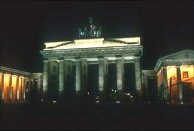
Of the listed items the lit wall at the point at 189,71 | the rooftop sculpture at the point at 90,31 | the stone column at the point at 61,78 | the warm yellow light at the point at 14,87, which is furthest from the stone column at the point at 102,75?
the warm yellow light at the point at 14,87

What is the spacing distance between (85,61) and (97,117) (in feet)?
122

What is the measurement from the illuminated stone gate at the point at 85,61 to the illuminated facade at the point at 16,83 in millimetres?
6814

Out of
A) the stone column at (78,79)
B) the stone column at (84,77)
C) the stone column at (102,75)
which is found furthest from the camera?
the stone column at (84,77)

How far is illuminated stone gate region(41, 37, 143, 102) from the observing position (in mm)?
64188

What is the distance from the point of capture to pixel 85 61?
221 feet

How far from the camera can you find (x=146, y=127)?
27.1 meters

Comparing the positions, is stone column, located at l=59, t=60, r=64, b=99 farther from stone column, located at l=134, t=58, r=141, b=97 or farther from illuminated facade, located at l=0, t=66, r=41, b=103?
stone column, located at l=134, t=58, r=141, b=97

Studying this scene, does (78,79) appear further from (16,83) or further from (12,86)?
(12,86)

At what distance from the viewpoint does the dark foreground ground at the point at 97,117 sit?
27.8m

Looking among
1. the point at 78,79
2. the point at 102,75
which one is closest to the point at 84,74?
the point at 78,79

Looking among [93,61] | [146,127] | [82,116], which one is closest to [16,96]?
[93,61]

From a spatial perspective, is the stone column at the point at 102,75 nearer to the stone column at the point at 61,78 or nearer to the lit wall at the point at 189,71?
the stone column at the point at 61,78

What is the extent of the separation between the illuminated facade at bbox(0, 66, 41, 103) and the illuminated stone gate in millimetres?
6814

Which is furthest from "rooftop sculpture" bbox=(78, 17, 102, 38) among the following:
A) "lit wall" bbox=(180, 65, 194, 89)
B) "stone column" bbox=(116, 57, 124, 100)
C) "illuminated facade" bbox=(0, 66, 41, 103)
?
"lit wall" bbox=(180, 65, 194, 89)
